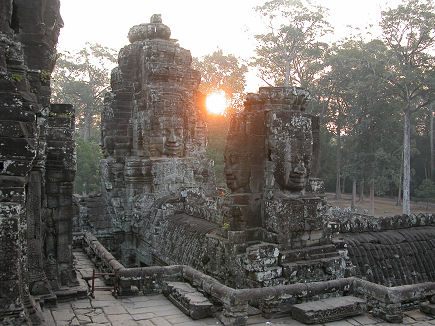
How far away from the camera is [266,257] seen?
6.72 meters

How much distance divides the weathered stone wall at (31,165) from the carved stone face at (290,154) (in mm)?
3836

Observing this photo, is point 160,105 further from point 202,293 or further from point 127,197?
point 202,293

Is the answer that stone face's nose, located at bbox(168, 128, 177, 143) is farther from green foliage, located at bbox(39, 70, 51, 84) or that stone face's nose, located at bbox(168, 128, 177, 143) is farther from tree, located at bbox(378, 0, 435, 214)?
tree, located at bbox(378, 0, 435, 214)

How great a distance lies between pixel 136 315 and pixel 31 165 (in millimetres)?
3052

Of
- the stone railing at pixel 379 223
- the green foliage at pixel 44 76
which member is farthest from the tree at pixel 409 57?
the green foliage at pixel 44 76

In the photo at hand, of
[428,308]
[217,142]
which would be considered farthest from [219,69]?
[428,308]

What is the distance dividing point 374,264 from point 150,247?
599cm

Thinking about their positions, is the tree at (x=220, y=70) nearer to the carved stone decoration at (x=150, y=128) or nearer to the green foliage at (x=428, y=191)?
the green foliage at (x=428, y=191)

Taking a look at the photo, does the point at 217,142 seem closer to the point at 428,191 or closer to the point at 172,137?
the point at 428,191

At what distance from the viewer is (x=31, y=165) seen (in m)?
5.19

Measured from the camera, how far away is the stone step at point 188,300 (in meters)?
6.38

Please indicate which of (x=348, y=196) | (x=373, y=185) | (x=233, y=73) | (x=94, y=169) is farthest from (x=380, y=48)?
(x=94, y=169)

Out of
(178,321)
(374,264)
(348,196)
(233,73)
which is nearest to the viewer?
(178,321)

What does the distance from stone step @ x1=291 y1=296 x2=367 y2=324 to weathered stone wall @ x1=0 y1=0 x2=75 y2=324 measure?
365cm
